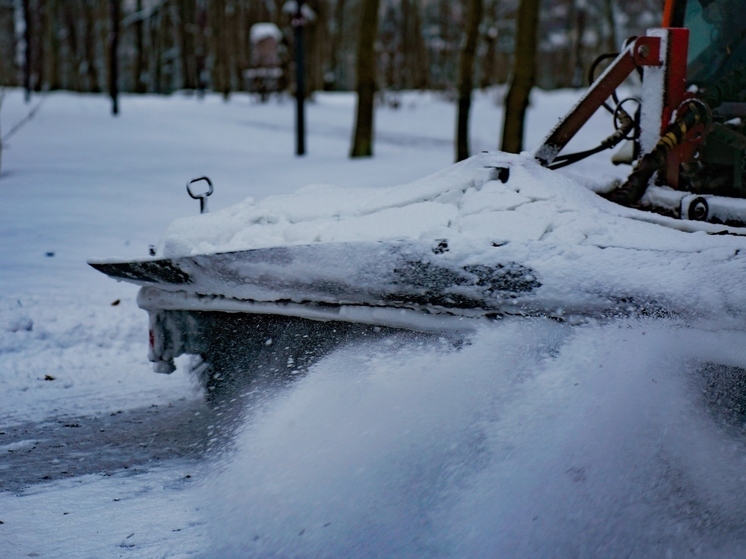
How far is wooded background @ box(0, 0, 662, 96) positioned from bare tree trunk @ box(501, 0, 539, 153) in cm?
1878

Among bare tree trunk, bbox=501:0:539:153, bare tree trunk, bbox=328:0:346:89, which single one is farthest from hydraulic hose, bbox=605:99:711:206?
bare tree trunk, bbox=328:0:346:89

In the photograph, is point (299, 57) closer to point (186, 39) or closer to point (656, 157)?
point (656, 157)

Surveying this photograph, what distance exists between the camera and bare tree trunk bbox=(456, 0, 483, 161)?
43.4 ft

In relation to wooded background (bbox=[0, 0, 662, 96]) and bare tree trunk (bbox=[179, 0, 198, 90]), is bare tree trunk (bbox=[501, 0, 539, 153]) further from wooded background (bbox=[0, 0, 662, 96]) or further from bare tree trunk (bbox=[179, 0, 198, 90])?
bare tree trunk (bbox=[179, 0, 198, 90])

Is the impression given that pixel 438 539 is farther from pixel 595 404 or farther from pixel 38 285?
pixel 38 285

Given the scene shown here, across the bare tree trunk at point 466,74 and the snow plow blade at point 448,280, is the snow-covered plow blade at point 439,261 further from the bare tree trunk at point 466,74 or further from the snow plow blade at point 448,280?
the bare tree trunk at point 466,74

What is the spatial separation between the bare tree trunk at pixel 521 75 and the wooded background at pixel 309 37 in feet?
61.6

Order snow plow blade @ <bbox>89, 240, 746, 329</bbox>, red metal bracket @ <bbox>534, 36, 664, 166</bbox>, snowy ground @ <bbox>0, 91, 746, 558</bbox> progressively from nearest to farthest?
snowy ground @ <bbox>0, 91, 746, 558</bbox> → snow plow blade @ <bbox>89, 240, 746, 329</bbox> → red metal bracket @ <bbox>534, 36, 664, 166</bbox>

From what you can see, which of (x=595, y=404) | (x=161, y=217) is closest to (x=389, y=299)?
(x=595, y=404)

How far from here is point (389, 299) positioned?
2875mm

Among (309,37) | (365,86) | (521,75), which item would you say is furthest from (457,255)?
(309,37)

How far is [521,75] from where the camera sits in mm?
12062

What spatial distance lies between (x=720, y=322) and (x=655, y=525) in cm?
61

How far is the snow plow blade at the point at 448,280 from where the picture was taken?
2.58 metres
